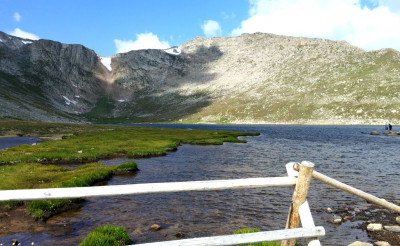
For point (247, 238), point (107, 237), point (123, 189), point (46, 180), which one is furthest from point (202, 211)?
point (46, 180)

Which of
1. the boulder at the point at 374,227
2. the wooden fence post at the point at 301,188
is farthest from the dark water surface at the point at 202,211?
the wooden fence post at the point at 301,188

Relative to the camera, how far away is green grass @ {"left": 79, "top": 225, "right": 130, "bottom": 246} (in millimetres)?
11281

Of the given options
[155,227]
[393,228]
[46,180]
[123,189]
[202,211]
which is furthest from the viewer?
[46,180]

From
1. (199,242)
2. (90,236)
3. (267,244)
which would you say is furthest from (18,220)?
(199,242)

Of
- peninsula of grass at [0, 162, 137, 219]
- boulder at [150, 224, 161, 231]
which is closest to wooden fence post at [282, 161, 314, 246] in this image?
boulder at [150, 224, 161, 231]

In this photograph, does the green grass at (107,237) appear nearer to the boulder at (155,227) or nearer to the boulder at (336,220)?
the boulder at (155,227)

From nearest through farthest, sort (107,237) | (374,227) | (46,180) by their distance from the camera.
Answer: (107,237), (374,227), (46,180)

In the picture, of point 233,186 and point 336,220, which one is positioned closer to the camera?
point 233,186

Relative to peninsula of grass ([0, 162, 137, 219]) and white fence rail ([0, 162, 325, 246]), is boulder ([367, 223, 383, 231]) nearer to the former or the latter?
white fence rail ([0, 162, 325, 246])

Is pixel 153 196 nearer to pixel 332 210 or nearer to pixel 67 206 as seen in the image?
pixel 67 206

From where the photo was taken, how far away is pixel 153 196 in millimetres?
21969

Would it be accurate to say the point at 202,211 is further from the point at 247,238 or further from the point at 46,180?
the point at 46,180

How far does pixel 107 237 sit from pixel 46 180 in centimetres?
1669

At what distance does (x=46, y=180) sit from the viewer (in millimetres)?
24859
